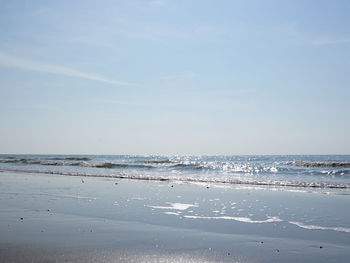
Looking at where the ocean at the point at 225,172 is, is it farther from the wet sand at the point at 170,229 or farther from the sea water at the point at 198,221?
the wet sand at the point at 170,229

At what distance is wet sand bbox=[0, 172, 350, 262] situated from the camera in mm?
6406

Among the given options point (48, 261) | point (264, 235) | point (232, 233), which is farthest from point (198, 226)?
point (48, 261)

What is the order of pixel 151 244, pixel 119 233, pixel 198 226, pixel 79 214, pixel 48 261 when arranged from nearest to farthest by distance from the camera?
pixel 48 261, pixel 151 244, pixel 119 233, pixel 198 226, pixel 79 214

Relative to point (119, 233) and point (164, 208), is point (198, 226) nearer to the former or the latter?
point (119, 233)

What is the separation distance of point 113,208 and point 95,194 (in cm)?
379

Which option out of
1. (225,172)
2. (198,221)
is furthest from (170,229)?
(225,172)

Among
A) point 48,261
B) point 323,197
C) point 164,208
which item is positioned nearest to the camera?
point 48,261

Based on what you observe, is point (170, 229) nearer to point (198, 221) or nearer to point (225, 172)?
point (198, 221)

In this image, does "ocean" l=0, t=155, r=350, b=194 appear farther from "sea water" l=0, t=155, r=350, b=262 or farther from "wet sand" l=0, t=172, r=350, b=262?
"wet sand" l=0, t=172, r=350, b=262

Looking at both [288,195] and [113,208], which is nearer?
[113,208]

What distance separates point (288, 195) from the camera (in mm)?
15453

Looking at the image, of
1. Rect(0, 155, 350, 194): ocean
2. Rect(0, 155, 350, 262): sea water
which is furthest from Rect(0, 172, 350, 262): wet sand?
Rect(0, 155, 350, 194): ocean

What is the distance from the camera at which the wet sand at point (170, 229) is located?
6.41 metres

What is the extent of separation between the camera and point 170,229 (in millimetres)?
8539
